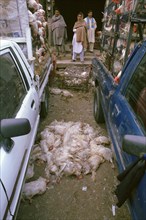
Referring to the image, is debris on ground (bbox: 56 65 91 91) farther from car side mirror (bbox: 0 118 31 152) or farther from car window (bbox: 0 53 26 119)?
car side mirror (bbox: 0 118 31 152)

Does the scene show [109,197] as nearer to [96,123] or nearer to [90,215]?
[90,215]

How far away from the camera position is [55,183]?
2.96 meters

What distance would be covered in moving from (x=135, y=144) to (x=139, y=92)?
2.79ft

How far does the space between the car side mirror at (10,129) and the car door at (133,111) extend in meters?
0.99

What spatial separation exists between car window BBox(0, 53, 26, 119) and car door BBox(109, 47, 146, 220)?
3.83 feet

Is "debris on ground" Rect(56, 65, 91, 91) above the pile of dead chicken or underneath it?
above

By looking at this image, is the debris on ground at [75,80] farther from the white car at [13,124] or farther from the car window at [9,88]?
the car window at [9,88]

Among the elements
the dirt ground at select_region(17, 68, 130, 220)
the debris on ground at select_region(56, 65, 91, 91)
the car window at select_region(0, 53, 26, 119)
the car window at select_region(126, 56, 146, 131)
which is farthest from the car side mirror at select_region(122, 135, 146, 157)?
the debris on ground at select_region(56, 65, 91, 91)

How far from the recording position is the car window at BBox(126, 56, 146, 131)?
1.92 meters

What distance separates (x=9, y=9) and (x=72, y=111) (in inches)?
109

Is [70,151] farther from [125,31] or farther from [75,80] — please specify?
[75,80]

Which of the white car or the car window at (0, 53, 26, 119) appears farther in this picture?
the car window at (0, 53, 26, 119)

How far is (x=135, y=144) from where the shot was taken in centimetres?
142

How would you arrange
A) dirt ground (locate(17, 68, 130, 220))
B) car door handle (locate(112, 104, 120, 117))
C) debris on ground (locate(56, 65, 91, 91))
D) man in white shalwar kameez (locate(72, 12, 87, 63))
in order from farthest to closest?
man in white shalwar kameez (locate(72, 12, 87, 63)) < debris on ground (locate(56, 65, 91, 91)) < dirt ground (locate(17, 68, 130, 220)) < car door handle (locate(112, 104, 120, 117))
